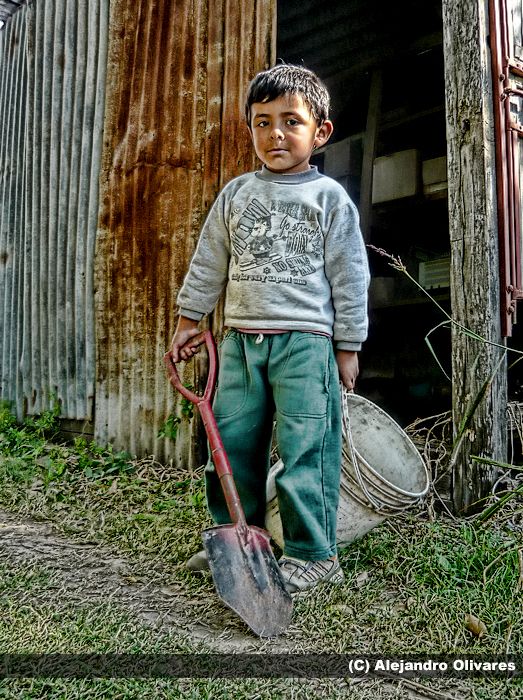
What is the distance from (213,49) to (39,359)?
2.45 meters

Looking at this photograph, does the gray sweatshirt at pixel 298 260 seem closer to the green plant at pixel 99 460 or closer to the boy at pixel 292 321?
the boy at pixel 292 321

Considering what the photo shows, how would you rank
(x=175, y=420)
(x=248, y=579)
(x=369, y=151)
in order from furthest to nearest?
(x=369, y=151), (x=175, y=420), (x=248, y=579)

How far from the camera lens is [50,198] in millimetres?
4637

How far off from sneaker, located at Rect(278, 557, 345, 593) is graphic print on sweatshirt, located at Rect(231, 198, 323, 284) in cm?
98

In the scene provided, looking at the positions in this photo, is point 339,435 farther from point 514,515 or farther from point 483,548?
point 514,515

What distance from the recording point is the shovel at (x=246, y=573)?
6.37 ft

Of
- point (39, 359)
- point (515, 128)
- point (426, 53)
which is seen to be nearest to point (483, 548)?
point (515, 128)

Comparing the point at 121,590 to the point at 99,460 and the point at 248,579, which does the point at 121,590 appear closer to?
the point at 248,579

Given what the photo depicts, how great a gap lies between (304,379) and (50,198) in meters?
3.14

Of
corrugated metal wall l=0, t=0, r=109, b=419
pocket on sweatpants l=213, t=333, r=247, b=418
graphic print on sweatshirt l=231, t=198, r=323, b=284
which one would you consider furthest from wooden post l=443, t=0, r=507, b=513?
corrugated metal wall l=0, t=0, r=109, b=419

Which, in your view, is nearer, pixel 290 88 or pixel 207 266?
pixel 290 88

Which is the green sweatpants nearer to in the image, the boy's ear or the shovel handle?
the shovel handle

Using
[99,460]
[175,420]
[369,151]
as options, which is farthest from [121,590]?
[369,151]

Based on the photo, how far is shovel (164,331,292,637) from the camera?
1.94 m
